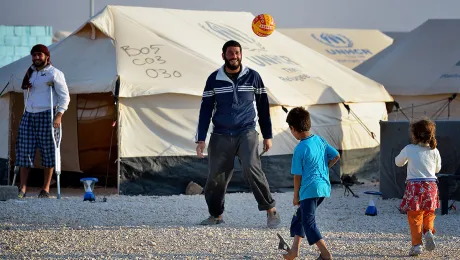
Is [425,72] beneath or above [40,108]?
above

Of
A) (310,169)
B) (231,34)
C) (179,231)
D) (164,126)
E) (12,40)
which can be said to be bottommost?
(179,231)

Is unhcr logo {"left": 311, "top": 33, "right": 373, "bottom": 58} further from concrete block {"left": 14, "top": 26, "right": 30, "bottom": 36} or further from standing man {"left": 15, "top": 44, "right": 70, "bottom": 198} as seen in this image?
standing man {"left": 15, "top": 44, "right": 70, "bottom": 198}

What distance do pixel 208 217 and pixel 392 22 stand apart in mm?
32921

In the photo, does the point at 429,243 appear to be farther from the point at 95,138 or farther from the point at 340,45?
the point at 340,45

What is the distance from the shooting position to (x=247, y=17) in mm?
15836

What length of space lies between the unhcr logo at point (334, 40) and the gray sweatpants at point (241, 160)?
2056 cm

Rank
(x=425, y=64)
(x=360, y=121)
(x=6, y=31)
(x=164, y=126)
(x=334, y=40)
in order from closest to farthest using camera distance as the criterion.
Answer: (x=164, y=126)
(x=360, y=121)
(x=425, y=64)
(x=6, y=31)
(x=334, y=40)

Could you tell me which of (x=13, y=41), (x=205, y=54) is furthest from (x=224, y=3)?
(x=205, y=54)

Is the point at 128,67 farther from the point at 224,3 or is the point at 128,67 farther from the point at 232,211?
the point at 224,3

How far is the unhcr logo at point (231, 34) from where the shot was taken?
47.6ft

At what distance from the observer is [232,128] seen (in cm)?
926

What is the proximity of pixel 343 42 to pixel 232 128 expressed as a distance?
21.2 metres

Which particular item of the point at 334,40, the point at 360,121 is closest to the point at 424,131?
the point at 360,121

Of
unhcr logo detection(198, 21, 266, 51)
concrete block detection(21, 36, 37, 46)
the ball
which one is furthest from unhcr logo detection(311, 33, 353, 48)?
the ball
